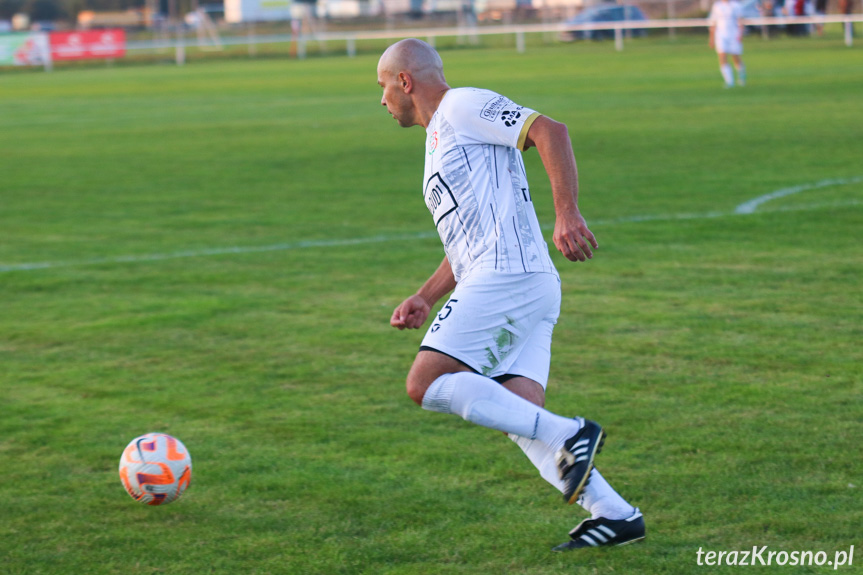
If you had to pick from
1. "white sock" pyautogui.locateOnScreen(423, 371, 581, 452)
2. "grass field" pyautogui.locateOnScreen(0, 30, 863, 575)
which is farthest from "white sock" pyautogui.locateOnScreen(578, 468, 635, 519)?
"white sock" pyautogui.locateOnScreen(423, 371, 581, 452)

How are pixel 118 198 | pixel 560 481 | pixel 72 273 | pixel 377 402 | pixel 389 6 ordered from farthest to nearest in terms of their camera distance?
pixel 389 6 → pixel 118 198 → pixel 72 273 → pixel 377 402 → pixel 560 481

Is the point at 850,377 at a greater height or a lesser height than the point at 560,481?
lesser

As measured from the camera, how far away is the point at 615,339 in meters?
7.25

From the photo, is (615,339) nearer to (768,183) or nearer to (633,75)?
(768,183)

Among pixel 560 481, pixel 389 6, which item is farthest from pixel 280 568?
pixel 389 6

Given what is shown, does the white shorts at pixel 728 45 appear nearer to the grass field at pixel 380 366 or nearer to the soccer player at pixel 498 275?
the grass field at pixel 380 366

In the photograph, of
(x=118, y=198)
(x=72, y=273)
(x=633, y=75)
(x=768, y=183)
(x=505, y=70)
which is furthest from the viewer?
(x=505, y=70)

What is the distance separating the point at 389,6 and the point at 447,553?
253ft

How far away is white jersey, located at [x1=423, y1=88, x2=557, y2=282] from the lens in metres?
4.17

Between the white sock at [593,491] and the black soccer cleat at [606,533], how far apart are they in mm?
21

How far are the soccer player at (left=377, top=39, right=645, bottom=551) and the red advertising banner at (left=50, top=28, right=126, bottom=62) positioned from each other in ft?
165

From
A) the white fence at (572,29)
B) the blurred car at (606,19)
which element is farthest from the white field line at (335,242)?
the blurred car at (606,19)

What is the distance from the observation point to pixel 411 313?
4.59 m

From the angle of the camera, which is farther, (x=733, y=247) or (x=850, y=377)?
(x=733, y=247)
